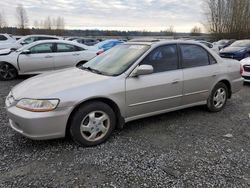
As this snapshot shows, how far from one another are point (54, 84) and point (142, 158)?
1689 mm

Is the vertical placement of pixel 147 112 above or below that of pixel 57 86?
below

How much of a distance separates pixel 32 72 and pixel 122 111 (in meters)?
5.92

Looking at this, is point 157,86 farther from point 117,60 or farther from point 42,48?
point 42,48

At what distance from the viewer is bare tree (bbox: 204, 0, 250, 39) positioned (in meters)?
36.2

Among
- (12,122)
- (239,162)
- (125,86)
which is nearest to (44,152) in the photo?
(12,122)

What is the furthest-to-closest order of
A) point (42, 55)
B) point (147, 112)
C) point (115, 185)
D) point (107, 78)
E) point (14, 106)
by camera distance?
point (42, 55) < point (147, 112) < point (107, 78) < point (14, 106) < point (115, 185)

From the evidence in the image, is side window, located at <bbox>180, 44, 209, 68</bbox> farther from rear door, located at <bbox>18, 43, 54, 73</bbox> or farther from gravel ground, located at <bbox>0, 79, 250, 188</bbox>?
rear door, located at <bbox>18, 43, 54, 73</bbox>

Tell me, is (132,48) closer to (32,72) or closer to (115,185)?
(115,185)

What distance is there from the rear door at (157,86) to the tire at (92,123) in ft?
1.33

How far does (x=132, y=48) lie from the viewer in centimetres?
471

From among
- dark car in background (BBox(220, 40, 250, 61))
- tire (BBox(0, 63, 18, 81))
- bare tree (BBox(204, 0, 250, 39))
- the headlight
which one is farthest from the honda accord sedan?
bare tree (BBox(204, 0, 250, 39))

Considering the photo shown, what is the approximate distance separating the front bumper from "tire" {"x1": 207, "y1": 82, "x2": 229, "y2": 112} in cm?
305

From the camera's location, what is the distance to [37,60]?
29.2 ft

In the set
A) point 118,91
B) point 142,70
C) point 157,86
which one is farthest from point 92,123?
point 157,86
